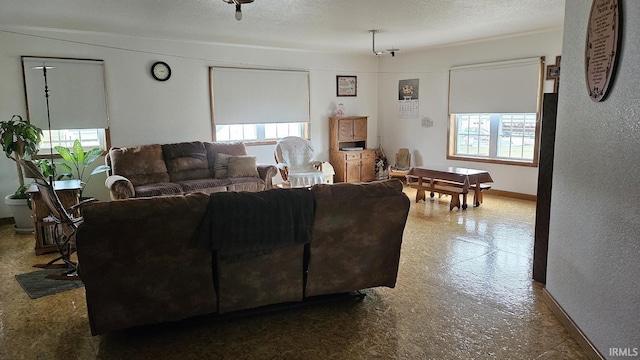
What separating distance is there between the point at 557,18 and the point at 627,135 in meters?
3.69

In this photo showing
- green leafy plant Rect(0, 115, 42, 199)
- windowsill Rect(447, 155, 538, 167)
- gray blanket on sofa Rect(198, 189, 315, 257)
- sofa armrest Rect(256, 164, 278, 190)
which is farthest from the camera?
windowsill Rect(447, 155, 538, 167)

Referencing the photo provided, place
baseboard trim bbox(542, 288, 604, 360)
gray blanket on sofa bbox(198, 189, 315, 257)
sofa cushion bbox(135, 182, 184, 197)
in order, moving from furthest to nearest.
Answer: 1. sofa cushion bbox(135, 182, 184, 197)
2. gray blanket on sofa bbox(198, 189, 315, 257)
3. baseboard trim bbox(542, 288, 604, 360)

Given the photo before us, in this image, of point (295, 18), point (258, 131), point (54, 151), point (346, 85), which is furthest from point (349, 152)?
point (54, 151)

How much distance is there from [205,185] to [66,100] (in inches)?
80.2

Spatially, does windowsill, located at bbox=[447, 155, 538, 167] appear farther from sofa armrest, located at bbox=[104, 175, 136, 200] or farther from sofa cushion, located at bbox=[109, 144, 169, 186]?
sofa armrest, located at bbox=[104, 175, 136, 200]

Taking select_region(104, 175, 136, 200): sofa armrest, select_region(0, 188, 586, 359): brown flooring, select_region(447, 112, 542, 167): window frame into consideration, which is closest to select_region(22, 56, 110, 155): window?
select_region(104, 175, 136, 200): sofa armrest

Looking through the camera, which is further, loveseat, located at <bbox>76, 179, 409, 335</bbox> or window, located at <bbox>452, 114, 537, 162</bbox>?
window, located at <bbox>452, 114, 537, 162</bbox>

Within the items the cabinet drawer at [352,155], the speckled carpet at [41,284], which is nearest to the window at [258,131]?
the cabinet drawer at [352,155]

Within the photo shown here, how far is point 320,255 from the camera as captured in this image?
2807 mm

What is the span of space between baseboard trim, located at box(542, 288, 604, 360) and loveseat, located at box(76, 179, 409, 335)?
1.08 meters

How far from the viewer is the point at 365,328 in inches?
107

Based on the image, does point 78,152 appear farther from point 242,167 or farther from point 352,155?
point 352,155

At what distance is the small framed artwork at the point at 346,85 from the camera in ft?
25.8

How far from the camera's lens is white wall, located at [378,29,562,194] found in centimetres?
620
